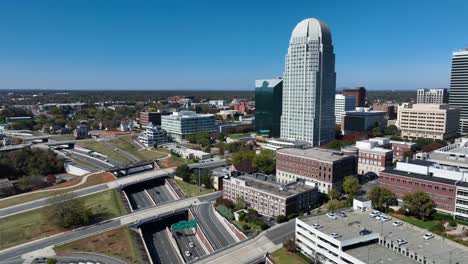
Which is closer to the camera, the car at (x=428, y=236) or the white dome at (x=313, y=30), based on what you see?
the car at (x=428, y=236)

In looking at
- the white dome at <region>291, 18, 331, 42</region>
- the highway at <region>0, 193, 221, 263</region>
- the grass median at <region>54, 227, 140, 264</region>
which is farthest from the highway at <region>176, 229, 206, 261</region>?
the white dome at <region>291, 18, 331, 42</region>

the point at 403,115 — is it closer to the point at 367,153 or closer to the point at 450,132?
the point at 450,132

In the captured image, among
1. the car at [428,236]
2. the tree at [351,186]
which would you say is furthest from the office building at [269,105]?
the car at [428,236]

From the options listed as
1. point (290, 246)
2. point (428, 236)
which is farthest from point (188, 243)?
point (428, 236)

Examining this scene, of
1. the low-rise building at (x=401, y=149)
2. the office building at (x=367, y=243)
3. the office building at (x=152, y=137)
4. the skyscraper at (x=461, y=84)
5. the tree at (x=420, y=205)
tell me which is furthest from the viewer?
the skyscraper at (x=461, y=84)

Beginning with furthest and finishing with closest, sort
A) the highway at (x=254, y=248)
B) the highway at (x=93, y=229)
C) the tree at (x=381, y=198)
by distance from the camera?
the tree at (x=381, y=198)
the highway at (x=93, y=229)
the highway at (x=254, y=248)

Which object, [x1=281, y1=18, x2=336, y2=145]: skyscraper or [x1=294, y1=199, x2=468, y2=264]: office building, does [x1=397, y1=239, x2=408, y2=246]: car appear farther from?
[x1=281, y1=18, x2=336, y2=145]: skyscraper

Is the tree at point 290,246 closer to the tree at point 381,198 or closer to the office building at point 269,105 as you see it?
the tree at point 381,198
